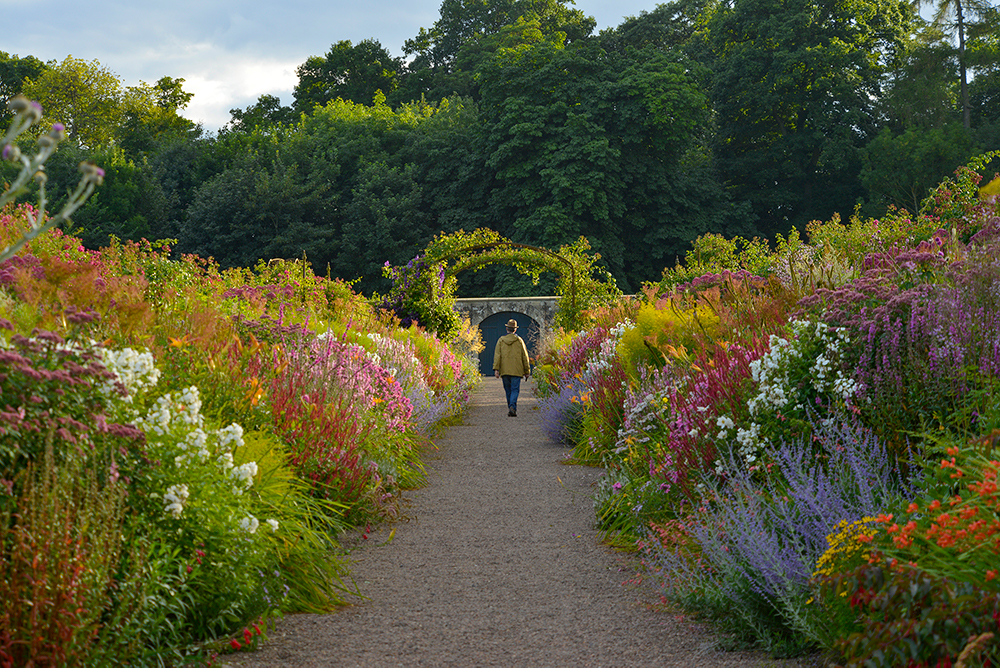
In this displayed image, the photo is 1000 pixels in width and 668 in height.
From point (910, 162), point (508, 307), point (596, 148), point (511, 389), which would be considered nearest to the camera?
point (511, 389)

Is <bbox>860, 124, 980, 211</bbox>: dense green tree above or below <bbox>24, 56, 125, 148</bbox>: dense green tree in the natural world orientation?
below

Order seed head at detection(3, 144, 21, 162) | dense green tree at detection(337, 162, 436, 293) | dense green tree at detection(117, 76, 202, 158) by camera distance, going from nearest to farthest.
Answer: seed head at detection(3, 144, 21, 162), dense green tree at detection(337, 162, 436, 293), dense green tree at detection(117, 76, 202, 158)

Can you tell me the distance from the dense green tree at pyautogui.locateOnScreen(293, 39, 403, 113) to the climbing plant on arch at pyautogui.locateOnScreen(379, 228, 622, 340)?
23.5 m

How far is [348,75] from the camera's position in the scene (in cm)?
4338

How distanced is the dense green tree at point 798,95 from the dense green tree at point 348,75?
17.4 m

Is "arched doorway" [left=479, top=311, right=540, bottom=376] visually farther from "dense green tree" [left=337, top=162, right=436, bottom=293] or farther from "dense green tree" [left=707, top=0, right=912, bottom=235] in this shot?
"dense green tree" [left=707, top=0, right=912, bottom=235]

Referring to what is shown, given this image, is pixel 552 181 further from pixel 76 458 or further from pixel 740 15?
pixel 76 458

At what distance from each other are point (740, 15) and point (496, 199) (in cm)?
1272

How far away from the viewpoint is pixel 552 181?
99.1ft

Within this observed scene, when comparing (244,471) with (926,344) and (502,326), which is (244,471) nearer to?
(926,344)

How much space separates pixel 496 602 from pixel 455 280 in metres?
15.3

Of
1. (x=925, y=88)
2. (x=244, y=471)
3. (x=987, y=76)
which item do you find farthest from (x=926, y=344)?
(x=987, y=76)

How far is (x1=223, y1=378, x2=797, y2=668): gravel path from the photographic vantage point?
3344mm

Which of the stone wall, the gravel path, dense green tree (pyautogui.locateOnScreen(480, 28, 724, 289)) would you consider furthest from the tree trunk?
the gravel path
